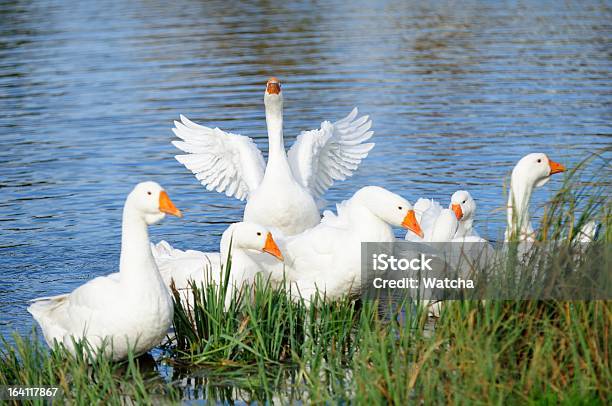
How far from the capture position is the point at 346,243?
995cm

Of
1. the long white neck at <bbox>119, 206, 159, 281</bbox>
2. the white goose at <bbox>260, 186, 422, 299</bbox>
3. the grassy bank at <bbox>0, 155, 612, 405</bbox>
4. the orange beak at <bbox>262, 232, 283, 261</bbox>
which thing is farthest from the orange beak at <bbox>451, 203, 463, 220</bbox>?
the long white neck at <bbox>119, 206, 159, 281</bbox>

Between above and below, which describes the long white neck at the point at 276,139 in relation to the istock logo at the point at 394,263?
above

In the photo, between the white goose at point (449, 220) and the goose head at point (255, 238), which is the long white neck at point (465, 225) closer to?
the white goose at point (449, 220)

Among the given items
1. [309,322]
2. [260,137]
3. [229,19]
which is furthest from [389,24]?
[309,322]

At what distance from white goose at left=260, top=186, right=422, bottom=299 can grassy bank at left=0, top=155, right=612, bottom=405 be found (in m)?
0.68

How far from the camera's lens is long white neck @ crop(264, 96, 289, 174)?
39.8 feet

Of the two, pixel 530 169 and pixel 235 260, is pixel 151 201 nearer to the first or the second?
pixel 235 260

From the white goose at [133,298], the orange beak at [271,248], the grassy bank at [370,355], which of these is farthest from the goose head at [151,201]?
the orange beak at [271,248]

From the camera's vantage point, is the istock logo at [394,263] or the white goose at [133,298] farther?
the istock logo at [394,263]

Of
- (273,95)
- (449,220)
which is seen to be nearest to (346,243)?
(449,220)

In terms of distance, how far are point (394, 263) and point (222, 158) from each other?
13.0 ft

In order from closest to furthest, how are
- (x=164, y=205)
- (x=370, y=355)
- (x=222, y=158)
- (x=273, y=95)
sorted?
(x=370, y=355), (x=164, y=205), (x=273, y=95), (x=222, y=158)

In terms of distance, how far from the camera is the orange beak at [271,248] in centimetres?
972
